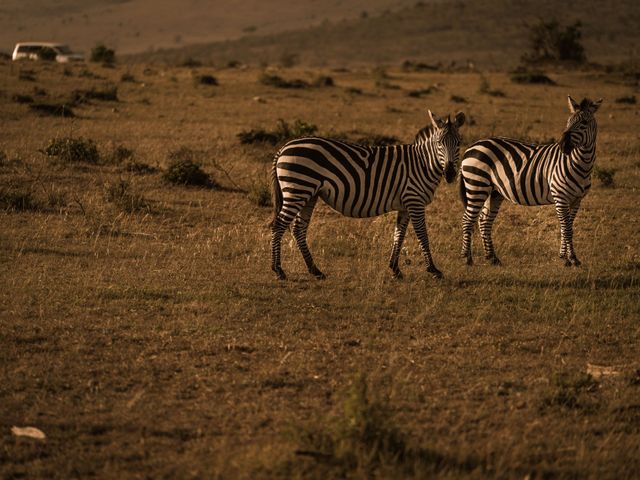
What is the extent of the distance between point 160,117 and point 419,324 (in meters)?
16.3

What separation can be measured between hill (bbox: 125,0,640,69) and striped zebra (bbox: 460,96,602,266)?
5335 cm

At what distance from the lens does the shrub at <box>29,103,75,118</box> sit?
22438 mm

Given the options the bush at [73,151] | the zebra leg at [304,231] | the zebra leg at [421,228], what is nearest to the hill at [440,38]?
the bush at [73,151]

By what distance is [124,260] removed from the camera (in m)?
10.6

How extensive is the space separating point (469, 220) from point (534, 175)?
1.00 m

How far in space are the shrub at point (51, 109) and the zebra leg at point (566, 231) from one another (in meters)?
15.2

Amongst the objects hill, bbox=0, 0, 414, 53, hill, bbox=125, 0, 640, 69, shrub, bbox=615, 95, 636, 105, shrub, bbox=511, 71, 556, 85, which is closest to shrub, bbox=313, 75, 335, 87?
shrub, bbox=511, 71, 556, 85

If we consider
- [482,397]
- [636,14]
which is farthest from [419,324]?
[636,14]

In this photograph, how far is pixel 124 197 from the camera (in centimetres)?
1322

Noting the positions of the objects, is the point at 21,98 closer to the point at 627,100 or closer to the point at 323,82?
the point at 323,82

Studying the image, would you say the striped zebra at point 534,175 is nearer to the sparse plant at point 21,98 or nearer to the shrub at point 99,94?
the sparse plant at point 21,98

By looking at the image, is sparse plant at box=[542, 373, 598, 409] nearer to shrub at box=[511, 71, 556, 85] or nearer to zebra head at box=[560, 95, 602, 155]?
zebra head at box=[560, 95, 602, 155]

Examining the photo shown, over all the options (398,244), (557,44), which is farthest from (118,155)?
(557,44)

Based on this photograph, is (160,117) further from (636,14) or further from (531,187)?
(636,14)
